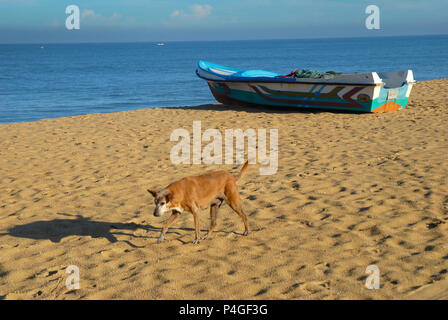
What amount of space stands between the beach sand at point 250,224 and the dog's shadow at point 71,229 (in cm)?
2

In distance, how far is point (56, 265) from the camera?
4984 mm

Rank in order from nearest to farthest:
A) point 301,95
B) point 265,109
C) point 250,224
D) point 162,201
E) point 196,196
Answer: point 162,201 < point 196,196 < point 250,224 < point 301,95 < point 265,109

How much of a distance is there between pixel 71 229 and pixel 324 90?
36.8ft

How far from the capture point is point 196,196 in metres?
5.24

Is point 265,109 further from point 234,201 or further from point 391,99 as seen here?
point 234,201

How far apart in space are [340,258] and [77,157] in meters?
7.40

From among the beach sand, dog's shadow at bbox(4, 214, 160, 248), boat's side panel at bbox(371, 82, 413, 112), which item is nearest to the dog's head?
the beach sand

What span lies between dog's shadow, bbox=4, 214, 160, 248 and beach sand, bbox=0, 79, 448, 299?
0.05ft

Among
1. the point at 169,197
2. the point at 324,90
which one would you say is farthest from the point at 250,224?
the point at 324,90

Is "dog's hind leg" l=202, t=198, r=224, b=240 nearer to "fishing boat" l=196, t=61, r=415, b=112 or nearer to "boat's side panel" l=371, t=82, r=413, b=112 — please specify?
"fishing boat" l=196, t=61, r=415, b=112

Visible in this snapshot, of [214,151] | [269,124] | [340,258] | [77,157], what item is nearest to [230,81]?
[269,124]
